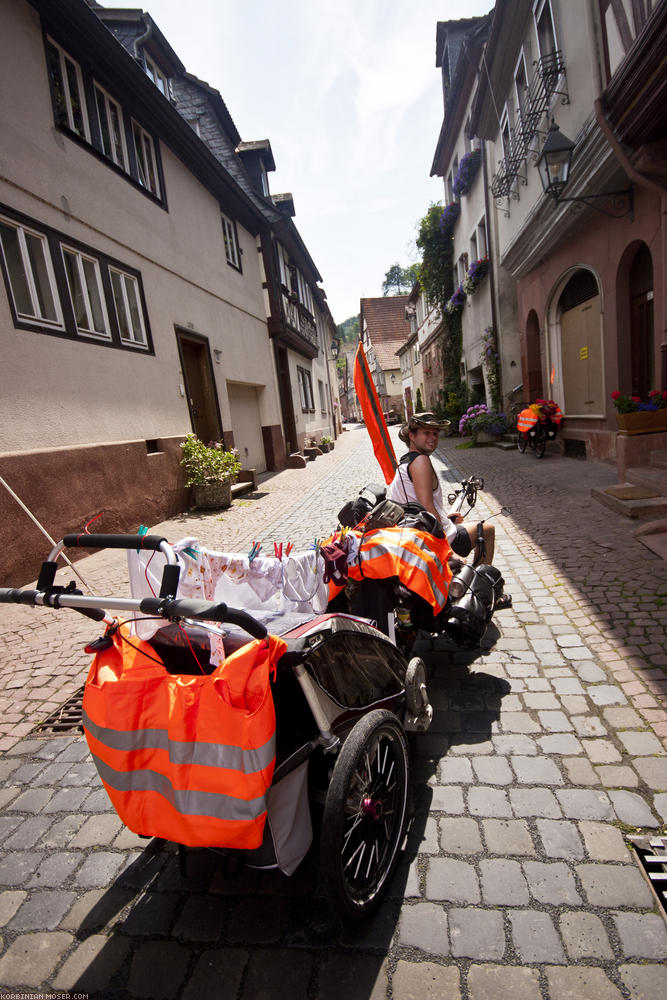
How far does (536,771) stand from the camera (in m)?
2.39

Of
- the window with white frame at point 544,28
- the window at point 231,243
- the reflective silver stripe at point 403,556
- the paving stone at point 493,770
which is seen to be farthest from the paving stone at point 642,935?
the window at point 231,243

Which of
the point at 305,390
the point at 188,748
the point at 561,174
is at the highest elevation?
the point at 561,174

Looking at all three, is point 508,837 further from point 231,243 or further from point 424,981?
point 231,243

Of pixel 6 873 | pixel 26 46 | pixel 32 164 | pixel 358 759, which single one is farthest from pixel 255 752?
pixel 26 46

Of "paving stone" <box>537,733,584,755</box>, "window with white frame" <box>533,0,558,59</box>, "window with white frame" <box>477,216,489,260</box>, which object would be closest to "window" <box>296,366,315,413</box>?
"window with white frame" <box>477,216,489,260</box>

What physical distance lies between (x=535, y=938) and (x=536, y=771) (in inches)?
31.2

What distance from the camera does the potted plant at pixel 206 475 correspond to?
9414mm

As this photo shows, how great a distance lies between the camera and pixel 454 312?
1992 centimetres

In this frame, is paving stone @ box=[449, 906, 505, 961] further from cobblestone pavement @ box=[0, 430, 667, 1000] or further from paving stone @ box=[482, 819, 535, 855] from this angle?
paving stone @ box=[482, 819, 535, 855]

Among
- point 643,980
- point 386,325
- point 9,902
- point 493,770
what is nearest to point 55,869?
point 9,902

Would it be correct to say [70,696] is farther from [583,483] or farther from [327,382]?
[327,382]

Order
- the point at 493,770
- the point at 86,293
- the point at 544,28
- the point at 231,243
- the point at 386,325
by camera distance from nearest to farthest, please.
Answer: the point at 493,770, the point at 86,293, the point at 544,28, the point at 231,243, the point at 386,325

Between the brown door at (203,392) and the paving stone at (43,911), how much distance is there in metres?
9.90

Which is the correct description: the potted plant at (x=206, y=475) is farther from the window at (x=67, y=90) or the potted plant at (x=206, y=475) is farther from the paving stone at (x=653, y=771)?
the paving stone at (x=653, y=771)
